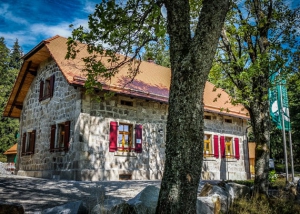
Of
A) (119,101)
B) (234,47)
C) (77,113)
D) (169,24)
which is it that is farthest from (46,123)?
(169,24)

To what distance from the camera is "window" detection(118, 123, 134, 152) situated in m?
11.4

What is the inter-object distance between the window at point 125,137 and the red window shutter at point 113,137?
16.3 inches

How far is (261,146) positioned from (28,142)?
1173 centimetres

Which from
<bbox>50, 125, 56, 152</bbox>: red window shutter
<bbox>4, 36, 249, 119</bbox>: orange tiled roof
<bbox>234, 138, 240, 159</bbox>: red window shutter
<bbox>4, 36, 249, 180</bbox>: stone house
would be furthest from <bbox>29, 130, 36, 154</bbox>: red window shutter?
<bbox>234, 138, 240, 159</bbox>: red window shutter

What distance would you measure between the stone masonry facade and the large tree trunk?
741 cm

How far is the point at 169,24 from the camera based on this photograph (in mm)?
3570

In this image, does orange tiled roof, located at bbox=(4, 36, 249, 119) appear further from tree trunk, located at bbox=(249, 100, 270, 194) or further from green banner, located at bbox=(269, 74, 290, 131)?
tree trunk, located at bbox=(249, 100, 270, 194)

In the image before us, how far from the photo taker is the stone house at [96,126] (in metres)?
10.4

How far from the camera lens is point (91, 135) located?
10.4 meters

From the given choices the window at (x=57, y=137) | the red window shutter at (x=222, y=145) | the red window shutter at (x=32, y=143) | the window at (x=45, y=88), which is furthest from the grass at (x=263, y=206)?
the red window shutter at (x=32, y=143)

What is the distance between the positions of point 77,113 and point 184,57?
7.80 m

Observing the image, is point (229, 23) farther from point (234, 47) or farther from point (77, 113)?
point (77, 113)

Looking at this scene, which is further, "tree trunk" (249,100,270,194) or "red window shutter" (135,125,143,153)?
"red window shutter" (135,125,143,153)

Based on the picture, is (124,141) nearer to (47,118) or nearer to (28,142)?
(47,118)
